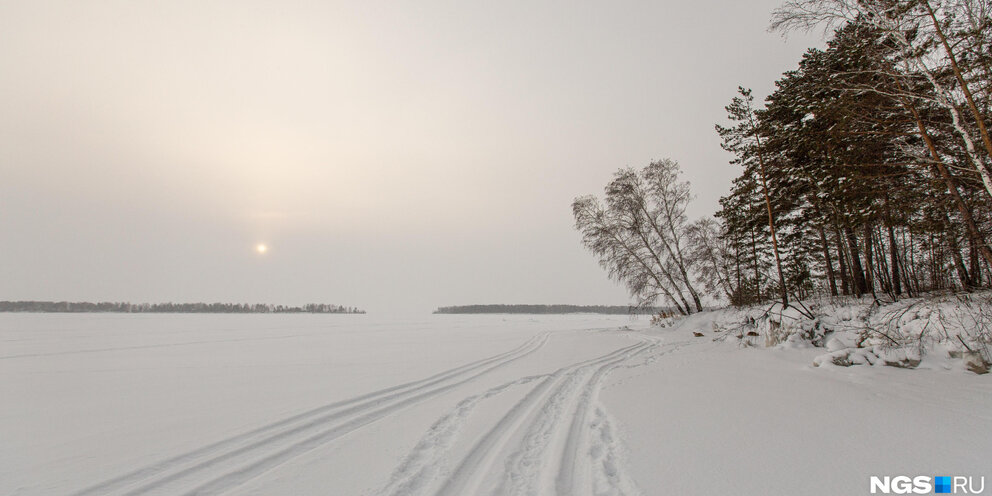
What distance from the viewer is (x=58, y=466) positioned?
10.1 ft

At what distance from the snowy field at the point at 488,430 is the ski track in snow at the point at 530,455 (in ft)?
0.07

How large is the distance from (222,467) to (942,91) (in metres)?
9.91

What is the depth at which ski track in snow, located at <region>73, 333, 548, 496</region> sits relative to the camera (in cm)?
279

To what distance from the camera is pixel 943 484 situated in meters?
2.54

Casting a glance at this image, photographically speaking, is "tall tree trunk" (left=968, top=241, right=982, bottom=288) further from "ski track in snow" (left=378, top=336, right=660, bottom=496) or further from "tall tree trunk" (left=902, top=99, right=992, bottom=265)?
"ski track in snow" (left=378, top=336, right=660, bottom=496)

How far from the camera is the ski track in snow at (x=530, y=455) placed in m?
2.75

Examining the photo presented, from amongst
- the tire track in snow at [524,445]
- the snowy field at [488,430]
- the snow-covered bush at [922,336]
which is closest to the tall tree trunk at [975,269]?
the snow-covered bush at [922,336]

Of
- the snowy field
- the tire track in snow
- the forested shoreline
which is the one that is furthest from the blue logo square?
the forested shoreline

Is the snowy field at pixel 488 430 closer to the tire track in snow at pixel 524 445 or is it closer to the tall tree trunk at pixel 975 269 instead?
the tire track in snow at pixel 524 445

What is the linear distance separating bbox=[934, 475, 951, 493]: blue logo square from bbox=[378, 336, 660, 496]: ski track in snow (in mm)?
1998

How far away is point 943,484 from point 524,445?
2989mm

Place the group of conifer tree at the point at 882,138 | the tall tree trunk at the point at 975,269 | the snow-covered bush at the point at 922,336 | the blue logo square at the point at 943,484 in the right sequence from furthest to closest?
the tall tree trunk at the point at 975,269 → the snow-covered bush at the point at 922,336 → the group of conifer tree at the point at 882,138 → the blue logo square at the point at 943,484

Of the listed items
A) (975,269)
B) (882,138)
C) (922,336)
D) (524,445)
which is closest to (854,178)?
(882,138)

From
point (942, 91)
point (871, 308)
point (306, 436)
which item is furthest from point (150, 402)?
point (871, 308)
